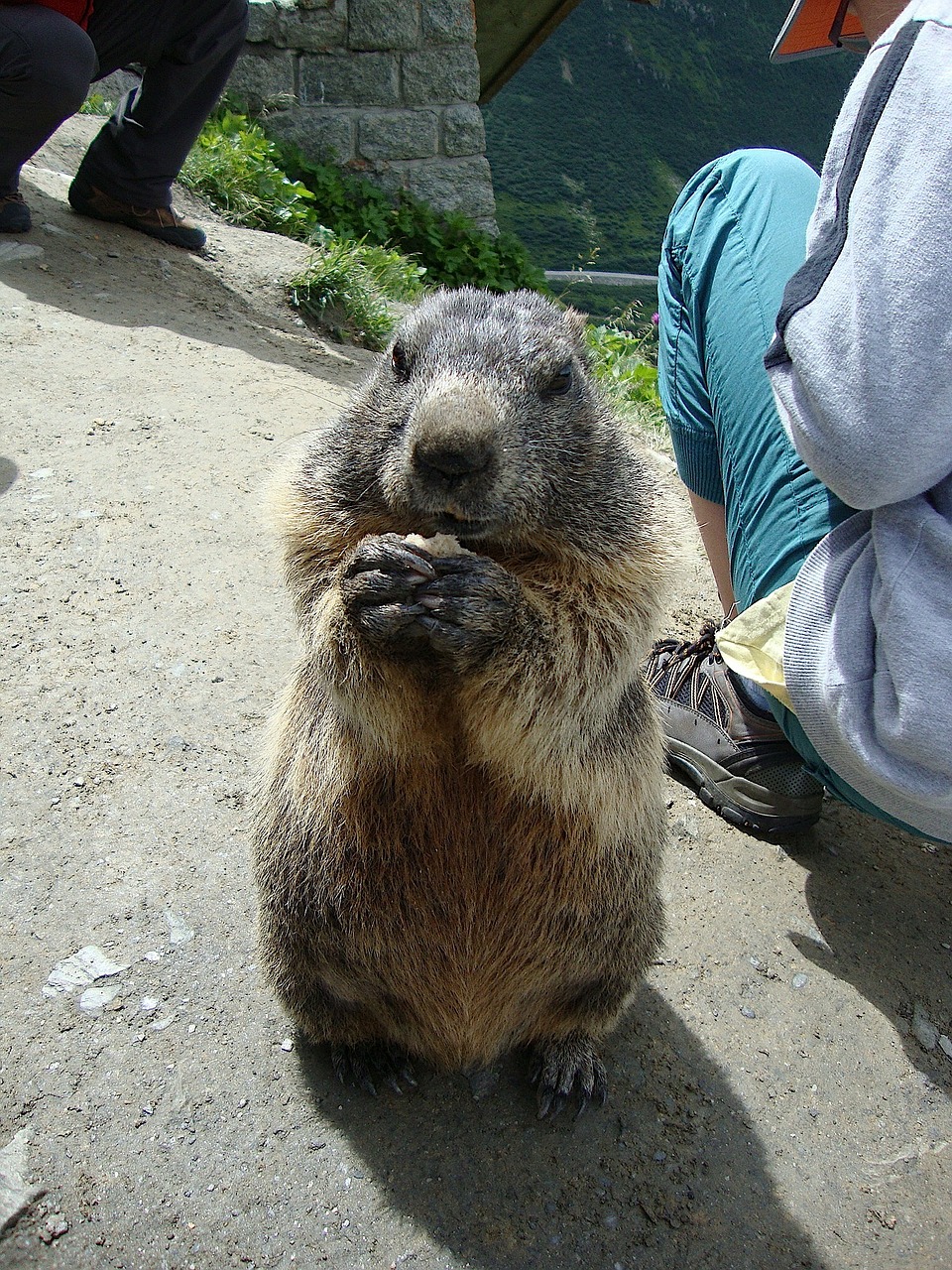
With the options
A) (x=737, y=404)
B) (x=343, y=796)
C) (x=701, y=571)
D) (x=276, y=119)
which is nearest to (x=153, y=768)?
(x=343, y=796)

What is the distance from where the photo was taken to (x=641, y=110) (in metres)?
14.5

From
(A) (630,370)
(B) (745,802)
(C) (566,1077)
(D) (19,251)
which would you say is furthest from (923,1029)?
(D) (19,251)

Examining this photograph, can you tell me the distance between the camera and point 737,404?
3.03 metres

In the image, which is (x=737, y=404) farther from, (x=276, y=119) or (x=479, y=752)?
(x=276, y=119)

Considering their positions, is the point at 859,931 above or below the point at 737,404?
below

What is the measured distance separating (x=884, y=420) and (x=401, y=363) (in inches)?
42.6

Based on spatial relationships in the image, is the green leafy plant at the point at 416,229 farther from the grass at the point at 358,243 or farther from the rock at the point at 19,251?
the rock at the point at 19,251

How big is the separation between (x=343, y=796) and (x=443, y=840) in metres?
0.25

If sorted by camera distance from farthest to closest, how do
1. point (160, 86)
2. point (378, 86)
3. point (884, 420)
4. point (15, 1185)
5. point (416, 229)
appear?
point (416, 229) < point (378, 86) < point (160, 86) < point (15, 1185) < point (884, 420)

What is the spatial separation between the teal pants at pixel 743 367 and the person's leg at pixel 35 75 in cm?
373

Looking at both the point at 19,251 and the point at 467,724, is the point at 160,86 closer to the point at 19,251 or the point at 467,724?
the point at 19,251

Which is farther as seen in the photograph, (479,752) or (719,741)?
(719,741)

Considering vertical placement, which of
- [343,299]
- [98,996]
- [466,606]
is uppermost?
[466,606]

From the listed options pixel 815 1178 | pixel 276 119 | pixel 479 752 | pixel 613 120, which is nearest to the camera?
pixel 479 752
